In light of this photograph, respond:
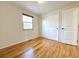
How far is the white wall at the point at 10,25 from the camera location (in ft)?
12.2

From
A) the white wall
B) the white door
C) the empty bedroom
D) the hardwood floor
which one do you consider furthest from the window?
the hardwood floor

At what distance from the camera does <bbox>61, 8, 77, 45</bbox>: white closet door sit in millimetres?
4383

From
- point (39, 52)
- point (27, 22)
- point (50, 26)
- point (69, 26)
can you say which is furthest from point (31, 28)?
point (39, 52)

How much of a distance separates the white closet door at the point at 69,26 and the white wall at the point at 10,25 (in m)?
2.53

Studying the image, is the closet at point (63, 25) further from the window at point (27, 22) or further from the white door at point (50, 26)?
the window at point (27, 22)

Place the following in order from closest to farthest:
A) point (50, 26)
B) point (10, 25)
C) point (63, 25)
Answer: point (10, 25)
point (63, 25)
point (50, 26)

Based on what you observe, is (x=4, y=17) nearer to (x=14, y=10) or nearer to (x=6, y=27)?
(x=6, y=27)

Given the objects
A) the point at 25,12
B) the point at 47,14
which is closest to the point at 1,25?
the point at 25,12

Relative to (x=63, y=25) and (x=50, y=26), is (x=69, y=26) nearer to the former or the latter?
(x=63, y=25)

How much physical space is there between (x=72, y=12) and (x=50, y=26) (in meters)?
2.32

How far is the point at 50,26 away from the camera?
649cm

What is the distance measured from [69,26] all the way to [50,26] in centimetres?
201

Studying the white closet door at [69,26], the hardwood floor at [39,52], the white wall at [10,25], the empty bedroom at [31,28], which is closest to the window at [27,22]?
the empty bedroom at [31,28]

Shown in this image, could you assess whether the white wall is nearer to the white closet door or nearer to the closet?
the closet
